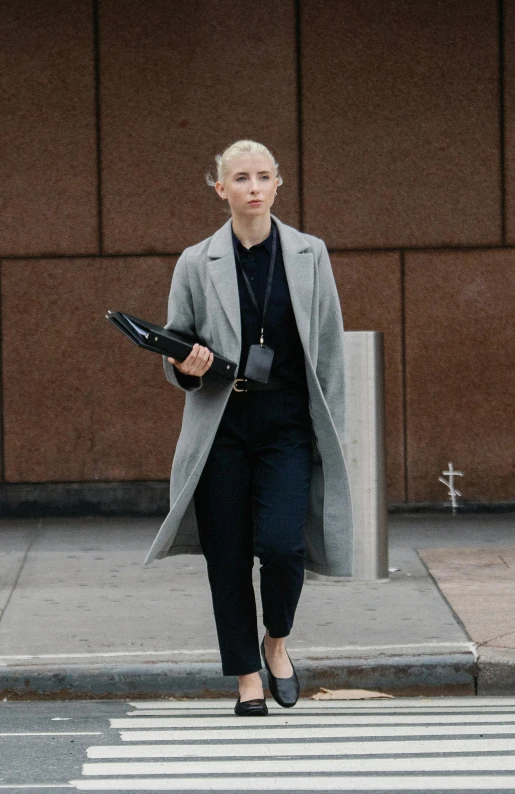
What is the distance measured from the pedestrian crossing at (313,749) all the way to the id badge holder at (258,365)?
117 centimetres

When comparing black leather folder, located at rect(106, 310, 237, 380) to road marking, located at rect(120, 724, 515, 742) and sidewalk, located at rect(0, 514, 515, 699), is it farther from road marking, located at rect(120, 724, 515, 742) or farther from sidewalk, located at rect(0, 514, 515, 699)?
sidewalk, located at rect(0, 514, 515, 699)

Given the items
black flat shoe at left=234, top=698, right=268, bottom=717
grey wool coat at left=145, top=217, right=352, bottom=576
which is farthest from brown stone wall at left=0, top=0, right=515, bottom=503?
black flat shoe at left=234, top=698, right=268, bottom=717

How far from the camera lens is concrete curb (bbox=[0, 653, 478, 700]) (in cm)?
555

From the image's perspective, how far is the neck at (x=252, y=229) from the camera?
4949mm

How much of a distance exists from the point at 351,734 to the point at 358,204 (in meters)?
5.39

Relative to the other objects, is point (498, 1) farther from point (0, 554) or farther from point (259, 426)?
point (259, 426)

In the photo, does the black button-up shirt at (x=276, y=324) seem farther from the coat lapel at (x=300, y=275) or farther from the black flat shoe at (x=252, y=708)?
the black flat shoe at (x=252, y=708)

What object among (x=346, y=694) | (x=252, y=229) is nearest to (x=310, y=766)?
(x=346, y=694)

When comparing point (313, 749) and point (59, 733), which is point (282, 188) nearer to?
point (59, 733)

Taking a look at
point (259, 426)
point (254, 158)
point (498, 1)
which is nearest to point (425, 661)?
point (259, 426)

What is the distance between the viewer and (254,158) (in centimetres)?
490

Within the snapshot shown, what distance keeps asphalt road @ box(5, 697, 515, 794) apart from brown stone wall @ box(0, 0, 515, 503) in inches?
172

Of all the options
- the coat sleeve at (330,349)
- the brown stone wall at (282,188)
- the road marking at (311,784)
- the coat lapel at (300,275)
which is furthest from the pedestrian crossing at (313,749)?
the brown stone wall at (282,188)

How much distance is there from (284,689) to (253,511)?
62cm
